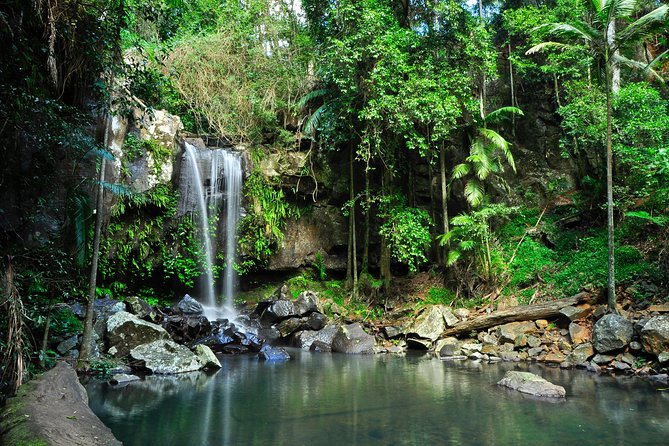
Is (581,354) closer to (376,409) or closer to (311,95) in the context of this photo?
(376,409)

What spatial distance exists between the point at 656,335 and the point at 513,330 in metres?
3.32

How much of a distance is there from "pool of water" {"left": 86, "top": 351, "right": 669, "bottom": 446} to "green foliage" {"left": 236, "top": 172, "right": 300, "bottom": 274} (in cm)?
738

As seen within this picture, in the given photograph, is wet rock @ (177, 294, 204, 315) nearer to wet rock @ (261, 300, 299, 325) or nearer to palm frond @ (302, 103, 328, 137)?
wet rock @ (261, 300, 299, 325)

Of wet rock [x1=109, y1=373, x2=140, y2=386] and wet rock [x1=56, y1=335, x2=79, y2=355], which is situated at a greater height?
wet rock [x1=56, y1=335, x2=79, y2=355]

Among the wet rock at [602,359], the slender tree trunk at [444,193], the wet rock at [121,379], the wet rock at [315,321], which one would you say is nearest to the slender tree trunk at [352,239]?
the wet rock at [315,321]

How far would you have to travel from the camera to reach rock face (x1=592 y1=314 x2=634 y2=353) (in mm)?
8844

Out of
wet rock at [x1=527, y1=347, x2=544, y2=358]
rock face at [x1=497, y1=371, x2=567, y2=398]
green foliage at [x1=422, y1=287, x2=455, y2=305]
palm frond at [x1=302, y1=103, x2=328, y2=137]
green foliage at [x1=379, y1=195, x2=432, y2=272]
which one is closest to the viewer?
rock face at [x1=497, y1=371, x2=567, y2=398]

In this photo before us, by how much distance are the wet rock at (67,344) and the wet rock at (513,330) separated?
9.51 meters

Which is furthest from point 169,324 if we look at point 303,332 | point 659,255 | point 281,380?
point 659,255

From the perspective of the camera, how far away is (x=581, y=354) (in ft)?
30.9

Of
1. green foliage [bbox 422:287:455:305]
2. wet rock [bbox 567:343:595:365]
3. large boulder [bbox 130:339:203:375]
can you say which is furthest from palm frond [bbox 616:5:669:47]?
large boulder [bbox 130:339:203:375]

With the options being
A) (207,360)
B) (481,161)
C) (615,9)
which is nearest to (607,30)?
(615,9)

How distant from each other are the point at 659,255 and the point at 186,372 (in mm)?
10674

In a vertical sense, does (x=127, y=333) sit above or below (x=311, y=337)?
above
